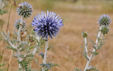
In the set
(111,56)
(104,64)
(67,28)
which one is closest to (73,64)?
(104,64)

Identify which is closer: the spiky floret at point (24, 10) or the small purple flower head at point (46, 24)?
the small purple flower head at point (46, 24)

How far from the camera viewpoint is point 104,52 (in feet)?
16.5

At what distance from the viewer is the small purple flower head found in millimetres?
1342

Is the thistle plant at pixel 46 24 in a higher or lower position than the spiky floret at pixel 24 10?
lower

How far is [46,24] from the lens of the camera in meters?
1.36

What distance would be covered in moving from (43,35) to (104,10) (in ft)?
66.0

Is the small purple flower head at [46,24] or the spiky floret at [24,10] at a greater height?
the spiky floret at [24,10]

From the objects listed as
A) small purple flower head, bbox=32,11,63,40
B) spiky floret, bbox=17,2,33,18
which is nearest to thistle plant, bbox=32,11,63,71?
small purple flower head, bbox=32,11,63,40

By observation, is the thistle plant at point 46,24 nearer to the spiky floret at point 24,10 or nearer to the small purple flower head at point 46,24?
the small purple flower head at point 46,24

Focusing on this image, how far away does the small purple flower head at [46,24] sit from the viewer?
1342mm

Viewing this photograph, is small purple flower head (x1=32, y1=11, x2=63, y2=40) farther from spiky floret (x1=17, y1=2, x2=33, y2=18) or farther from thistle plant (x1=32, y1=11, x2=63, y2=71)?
spiky floret (x1=17, y1=2, x2=33, y2=18)

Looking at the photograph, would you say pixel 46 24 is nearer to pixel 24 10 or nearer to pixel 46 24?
pixel 46 24

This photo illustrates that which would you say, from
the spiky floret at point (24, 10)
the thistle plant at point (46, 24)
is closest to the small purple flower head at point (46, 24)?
the thistle plant at point (46, 24)

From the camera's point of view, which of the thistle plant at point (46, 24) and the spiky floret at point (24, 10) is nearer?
the thistle plant at point (46, 24)
